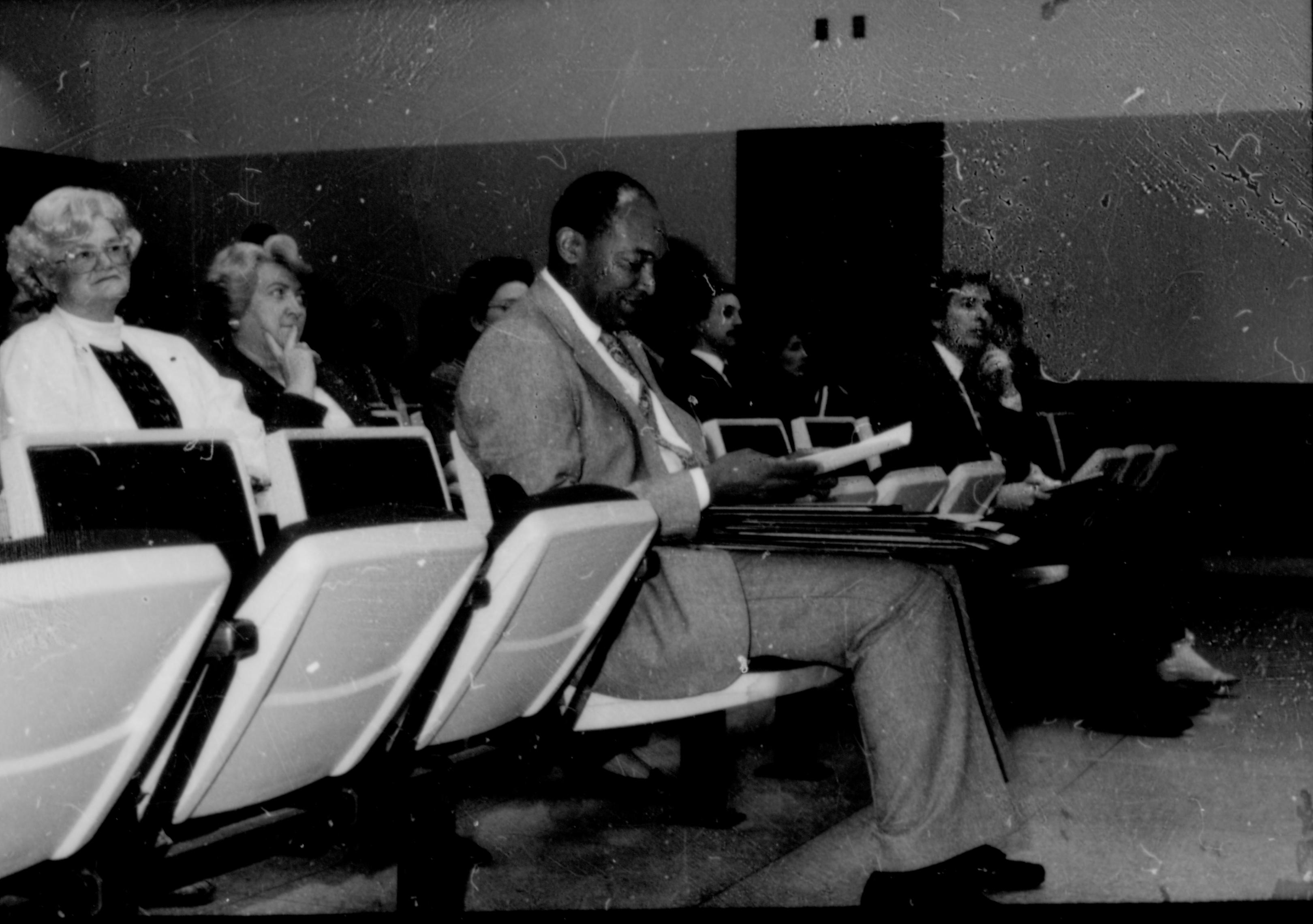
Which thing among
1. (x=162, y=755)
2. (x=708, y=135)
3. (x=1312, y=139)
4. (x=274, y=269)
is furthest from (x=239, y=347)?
(x=1312, y=139)

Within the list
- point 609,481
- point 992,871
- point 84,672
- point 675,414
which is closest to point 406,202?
point 675,414

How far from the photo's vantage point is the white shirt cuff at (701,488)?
207cm

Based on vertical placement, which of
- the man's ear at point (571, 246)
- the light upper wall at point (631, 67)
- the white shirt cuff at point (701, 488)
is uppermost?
the light upper wall at point (631, 67)

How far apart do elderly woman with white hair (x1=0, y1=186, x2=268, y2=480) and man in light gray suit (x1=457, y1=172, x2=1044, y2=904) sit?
0.69m

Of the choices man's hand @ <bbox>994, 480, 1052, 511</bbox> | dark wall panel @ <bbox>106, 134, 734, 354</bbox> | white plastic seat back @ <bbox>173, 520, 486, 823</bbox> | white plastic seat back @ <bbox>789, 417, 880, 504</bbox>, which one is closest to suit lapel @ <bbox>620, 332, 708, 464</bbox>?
white plastic seat back @ <bbox>173, 520, 486, 823</bbox>

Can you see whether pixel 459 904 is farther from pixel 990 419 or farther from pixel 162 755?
pixel 990 419

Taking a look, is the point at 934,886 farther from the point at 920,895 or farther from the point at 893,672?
the point at 893,672

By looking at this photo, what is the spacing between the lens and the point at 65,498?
5.21 feet

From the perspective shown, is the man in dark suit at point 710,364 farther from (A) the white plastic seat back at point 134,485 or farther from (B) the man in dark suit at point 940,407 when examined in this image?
(A) the white plastic seat back at point 134,485

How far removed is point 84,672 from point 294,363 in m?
2.28

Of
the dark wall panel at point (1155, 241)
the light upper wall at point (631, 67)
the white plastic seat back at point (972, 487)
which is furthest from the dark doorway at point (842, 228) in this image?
the white plastic seat back at point (972, 487)

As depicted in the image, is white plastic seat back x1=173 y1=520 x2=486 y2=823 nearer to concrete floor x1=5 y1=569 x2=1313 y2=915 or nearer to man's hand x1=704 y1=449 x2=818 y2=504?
concrete floor x1=5 y1=569 x2=1313 y2=915

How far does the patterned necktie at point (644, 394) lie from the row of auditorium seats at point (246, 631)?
42 centimetres

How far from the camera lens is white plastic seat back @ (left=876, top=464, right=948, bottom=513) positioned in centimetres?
311
